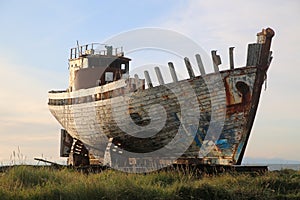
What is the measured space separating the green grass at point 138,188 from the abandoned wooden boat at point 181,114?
193 inches

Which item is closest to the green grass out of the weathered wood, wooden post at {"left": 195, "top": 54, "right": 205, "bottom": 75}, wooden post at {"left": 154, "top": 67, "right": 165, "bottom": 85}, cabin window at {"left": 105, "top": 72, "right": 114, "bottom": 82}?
wooden post at {"left": 195, "top": 54, "right": 205, "bottom": 75}

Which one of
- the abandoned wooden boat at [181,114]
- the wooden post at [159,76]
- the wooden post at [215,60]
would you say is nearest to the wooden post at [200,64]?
the abandoned wooden boat at [181,114]

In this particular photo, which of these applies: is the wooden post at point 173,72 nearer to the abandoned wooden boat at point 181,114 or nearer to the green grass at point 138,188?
the abandoned wooden boat at point 181,114

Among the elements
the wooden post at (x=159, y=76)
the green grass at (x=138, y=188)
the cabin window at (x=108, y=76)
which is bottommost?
the green grass at (x=138, y=188)

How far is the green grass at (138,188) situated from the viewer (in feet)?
21.8

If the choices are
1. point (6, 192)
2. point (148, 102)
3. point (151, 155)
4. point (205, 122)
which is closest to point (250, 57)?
point (205, 122)

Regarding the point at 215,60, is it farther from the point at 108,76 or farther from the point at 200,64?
the point at 108,76

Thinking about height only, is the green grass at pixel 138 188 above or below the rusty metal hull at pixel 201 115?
below

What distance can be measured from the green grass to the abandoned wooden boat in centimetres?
490

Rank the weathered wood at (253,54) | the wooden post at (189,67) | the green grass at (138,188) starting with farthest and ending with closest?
→ the wooden post at (189,67)
the weathered wood at (253,54)
the green grass at (138,188)

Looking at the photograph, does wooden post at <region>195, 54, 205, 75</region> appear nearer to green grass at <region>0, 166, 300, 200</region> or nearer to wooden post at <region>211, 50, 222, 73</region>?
wooden post at <region>211, 50, 222, 73</region>

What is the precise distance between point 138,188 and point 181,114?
24.9 ft

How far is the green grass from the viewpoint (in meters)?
6.64

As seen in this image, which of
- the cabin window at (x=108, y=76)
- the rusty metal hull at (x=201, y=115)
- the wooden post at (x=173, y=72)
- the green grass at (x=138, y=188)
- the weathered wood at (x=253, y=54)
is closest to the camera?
the green grass at (x=138, y=188)
